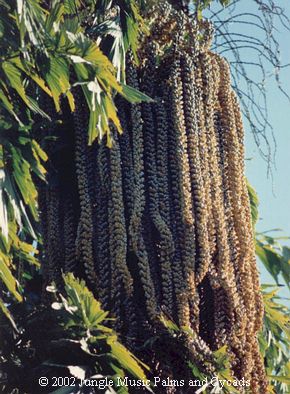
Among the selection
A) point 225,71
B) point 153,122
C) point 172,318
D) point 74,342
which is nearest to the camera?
point 74,342

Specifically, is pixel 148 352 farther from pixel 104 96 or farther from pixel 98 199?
pixel 104 96

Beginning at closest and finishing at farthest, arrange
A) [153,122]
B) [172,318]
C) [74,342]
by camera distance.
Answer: [74,342]
[172,318]
[153,122]

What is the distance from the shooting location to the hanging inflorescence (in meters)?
3.86

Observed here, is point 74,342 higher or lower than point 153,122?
lower

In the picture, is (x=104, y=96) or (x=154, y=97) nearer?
(x=104, y=96)

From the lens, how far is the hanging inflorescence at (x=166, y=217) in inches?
152

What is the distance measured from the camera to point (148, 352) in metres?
3.82

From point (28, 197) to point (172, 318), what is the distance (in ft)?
1.98

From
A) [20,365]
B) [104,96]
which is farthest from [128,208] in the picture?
[20,365]

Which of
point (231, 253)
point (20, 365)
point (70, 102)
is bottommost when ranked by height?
point (20, 365)

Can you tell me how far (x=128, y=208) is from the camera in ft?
12.9

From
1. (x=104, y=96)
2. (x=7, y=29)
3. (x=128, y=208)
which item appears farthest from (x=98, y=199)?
(x=7, y=29)

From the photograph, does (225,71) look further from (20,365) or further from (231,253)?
(20,365)

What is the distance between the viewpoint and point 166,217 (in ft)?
12.9
